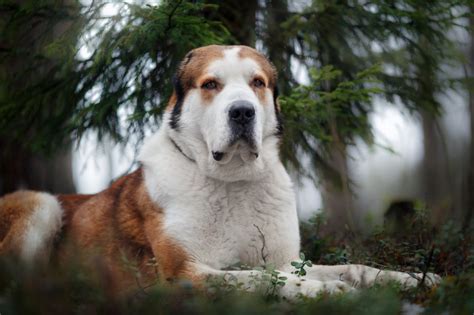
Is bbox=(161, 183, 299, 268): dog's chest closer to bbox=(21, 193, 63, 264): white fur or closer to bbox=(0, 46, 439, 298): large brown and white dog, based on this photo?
bbox=(0, 46, 439, 298): large brown and white dog

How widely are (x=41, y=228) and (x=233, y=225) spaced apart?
1.67 metres

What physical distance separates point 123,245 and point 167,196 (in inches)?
23.1

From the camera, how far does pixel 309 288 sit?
3312mm

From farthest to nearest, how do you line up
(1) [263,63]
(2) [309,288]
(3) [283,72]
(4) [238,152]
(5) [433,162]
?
(5) [433,162] < (3) [283,72] < (1) [263,63] < (4) [238,152] < (2) [309,288]

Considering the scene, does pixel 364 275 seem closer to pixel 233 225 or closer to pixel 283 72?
pixel 233 225

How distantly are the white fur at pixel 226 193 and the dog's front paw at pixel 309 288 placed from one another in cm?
35

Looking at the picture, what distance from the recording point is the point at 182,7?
15.4 feet

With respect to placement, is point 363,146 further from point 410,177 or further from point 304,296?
point 410,177

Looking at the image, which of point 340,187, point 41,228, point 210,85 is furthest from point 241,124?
point 340,187

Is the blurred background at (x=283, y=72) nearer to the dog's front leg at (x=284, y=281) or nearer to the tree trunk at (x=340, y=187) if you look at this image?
the tree trunk at (x=340, y=187)

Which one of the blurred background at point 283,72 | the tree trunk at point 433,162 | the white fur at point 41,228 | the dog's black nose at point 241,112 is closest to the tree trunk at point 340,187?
the blurred background at point 283,72

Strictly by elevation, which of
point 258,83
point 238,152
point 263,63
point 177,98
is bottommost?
point 238,152

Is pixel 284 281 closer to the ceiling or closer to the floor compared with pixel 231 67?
closer to the floor

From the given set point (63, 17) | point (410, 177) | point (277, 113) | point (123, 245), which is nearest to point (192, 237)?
point (123, 245)
